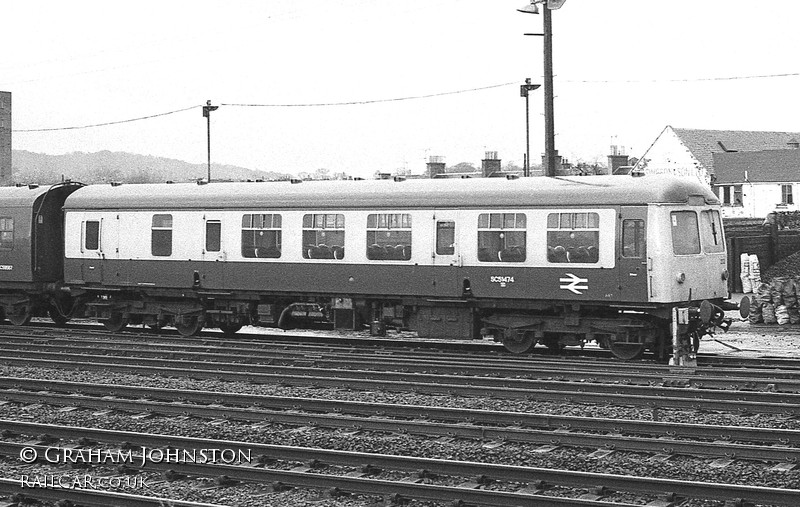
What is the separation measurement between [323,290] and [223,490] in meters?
11.1

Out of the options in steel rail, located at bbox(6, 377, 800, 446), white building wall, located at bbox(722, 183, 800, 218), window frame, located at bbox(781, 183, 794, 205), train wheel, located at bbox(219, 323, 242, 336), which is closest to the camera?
steel rail, located at bbox(6, 377, 800, 446)

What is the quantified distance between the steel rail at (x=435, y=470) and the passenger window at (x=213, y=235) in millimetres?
10247

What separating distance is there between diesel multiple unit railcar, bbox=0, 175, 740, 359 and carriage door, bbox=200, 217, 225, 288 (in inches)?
1.1

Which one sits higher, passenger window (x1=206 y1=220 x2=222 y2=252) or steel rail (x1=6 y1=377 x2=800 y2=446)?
passenger window (x1=206 y1=220 x2=222 y2=252)

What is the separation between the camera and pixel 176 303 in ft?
76.0

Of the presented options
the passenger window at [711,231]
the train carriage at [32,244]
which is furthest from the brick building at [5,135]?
the passenger window at [711,231]

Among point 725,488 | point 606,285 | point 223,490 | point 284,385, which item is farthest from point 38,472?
point 606,285

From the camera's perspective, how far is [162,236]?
2289 centimetres

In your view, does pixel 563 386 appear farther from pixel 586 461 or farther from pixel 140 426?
pixel 140 426

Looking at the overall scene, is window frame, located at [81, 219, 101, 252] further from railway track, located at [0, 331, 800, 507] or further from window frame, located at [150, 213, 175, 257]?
railway track, located at [0, 331, 800, 507]

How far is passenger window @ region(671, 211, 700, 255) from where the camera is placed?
17781 millimetres

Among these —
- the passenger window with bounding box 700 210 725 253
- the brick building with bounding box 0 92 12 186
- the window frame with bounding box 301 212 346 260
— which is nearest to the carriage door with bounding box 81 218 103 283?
the window frame with bounding box 301 212 346 260

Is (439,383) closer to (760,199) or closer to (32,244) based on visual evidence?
(32,244)

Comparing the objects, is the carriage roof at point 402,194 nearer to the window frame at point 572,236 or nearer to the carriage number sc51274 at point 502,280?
the window frame at point 572,236
